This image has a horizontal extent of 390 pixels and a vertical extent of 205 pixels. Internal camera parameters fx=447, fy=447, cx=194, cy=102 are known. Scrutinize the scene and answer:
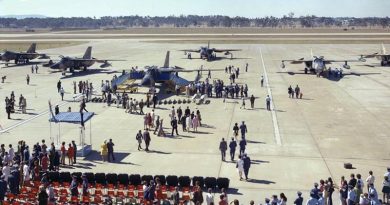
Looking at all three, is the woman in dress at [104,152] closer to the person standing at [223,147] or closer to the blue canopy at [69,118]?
the blue canopy at [69,118]

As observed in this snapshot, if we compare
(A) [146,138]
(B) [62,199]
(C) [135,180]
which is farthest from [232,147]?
(B) [62,199]

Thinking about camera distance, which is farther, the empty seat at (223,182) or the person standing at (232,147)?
the person standing at (232,147)

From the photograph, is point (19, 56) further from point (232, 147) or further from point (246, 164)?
point (246, 164)

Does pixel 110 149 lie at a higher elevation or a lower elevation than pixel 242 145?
lower

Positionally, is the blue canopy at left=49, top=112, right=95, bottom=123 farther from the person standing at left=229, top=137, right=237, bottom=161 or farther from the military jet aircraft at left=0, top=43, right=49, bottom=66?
the military jet aircraft at left=0, top=43, right=49, bottom=66

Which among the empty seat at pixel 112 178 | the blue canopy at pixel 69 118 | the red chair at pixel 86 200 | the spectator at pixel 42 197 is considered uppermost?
the blue canopy at pixel 69 118

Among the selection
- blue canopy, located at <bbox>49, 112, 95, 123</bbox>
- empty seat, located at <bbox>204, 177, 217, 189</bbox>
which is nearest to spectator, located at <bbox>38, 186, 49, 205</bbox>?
empty seat, located at <bbox>204, 177, 217, 189</bbox>

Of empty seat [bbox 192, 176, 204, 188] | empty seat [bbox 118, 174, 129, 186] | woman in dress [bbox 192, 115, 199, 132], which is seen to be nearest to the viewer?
empty seat [bbox 118, 174, 129, 186]

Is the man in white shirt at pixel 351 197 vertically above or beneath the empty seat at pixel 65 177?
above

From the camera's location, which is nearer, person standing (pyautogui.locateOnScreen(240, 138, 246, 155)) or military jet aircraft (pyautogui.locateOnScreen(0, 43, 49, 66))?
person standing (pyautogui.locateOnScreen(240, 138, 246, 155))

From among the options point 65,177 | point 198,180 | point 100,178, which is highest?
point 198,180

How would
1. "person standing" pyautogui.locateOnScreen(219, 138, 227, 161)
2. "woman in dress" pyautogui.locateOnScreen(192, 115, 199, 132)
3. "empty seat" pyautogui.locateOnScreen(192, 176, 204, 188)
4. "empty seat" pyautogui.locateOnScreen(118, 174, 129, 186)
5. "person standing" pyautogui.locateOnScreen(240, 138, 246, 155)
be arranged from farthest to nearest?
1. "woman in dress" pyautogui.locateOnScreen(192, 115, 199, 132)
2. "person standing" pyautogui.locateOnScreen(240, 138, 246, 155)
3. "person standing" pyautogui.locateOnScreen(219, 138, 227, 161)
4. "empty seat" pyautogui.locateOnScreen(192, 176, 204, 188)
5. "empty seat" pyautogui.locateOnScreen(118, 174, 129, 186)

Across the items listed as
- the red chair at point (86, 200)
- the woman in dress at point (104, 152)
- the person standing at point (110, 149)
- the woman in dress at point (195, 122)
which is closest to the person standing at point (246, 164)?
the red chair at point (86, 200)

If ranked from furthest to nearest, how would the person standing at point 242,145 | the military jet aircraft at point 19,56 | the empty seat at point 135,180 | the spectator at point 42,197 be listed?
the military jet aircraft at point 19,56
the person standing at point 242,145
the empty seat at point 135,180
the spectator at point 42,197
